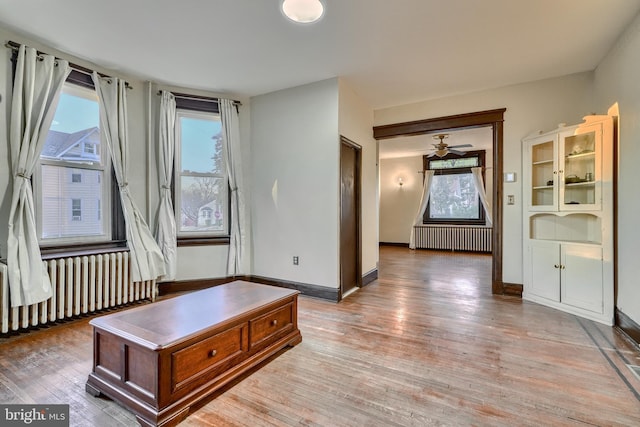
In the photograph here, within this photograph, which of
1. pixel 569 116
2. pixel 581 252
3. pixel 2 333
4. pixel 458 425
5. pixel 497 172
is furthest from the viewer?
pixel 497 172

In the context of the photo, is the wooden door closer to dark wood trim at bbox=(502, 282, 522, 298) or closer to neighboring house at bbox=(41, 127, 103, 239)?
dark wood trim at bbox=(502, 282, 522, 298)

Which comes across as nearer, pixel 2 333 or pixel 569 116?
pixel 2 333

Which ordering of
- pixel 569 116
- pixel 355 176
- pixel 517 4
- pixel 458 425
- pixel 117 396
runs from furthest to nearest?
pixel 355 176, pixel 569 116, pixel 517 4, pixel 117 396, pixel 458 425

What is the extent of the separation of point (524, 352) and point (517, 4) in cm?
279

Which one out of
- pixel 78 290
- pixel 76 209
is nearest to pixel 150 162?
pixel 76 209

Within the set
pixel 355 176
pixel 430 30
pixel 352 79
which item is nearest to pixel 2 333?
pixel 355 176

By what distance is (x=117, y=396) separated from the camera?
170 cm

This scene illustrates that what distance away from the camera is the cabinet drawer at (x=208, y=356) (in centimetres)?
164

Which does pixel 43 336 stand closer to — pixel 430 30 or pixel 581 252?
pixel 430 30

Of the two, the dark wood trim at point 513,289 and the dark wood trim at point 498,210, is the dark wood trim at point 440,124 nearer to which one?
the dark wood trim at point 498,210

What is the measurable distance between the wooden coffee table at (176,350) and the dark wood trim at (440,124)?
346 cm

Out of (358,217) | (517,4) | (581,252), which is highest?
(517,4)

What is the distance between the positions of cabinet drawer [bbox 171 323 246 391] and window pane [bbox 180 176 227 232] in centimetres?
264

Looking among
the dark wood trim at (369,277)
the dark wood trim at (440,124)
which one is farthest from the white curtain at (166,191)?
the dark wood trim at (440,124)
